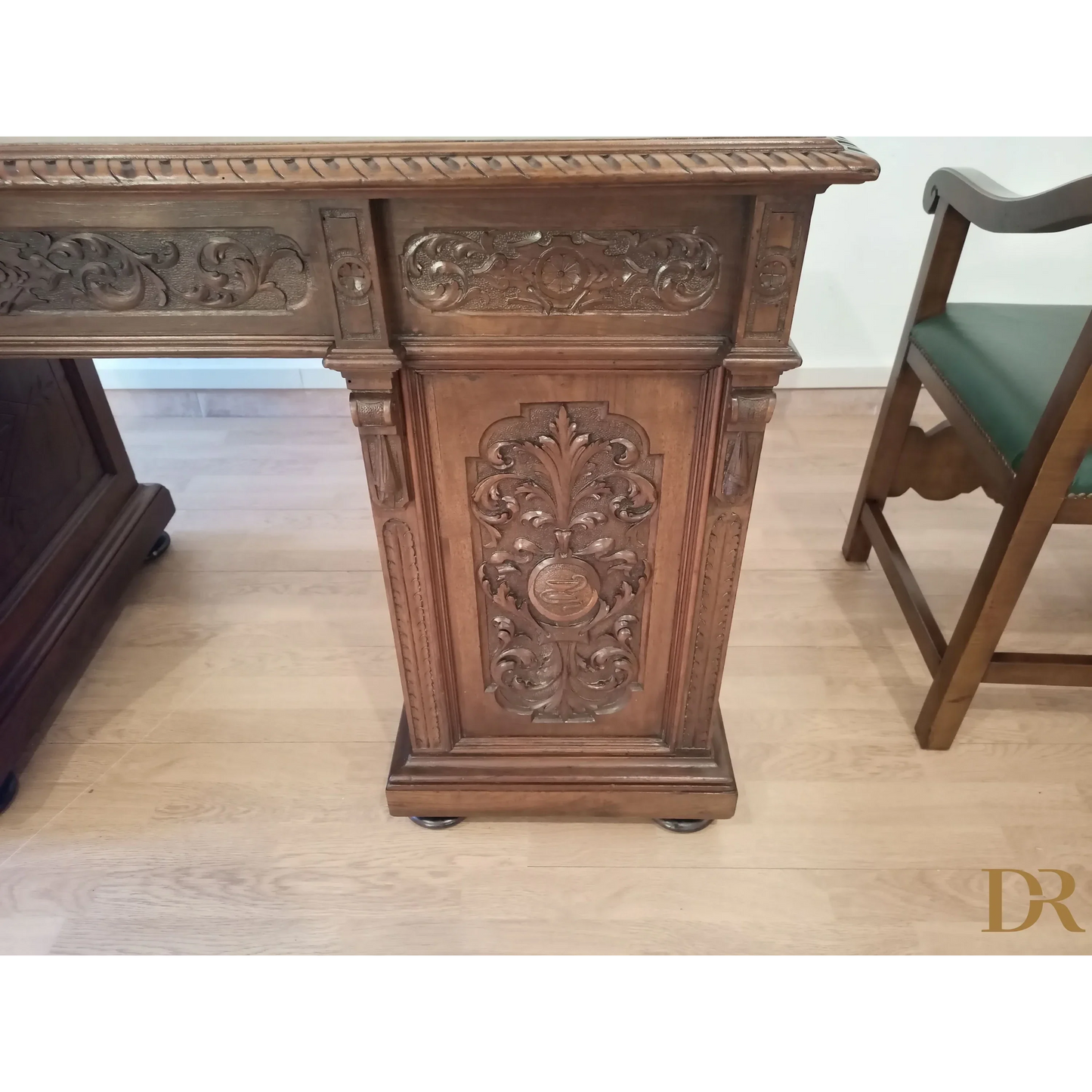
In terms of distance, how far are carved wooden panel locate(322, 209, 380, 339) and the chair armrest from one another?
0.81 m

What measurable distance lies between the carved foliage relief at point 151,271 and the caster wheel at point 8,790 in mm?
810

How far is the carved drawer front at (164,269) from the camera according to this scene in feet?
2.51

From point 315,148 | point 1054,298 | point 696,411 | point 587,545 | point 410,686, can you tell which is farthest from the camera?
point 1054,298

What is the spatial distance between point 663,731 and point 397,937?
463mm

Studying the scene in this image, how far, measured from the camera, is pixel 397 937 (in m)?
1.14

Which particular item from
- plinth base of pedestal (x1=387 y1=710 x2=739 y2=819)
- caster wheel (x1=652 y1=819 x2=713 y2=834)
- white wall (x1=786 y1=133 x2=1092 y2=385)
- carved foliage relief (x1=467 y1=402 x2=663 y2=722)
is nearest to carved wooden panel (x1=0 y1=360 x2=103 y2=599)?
plinth base of pedestal (x1=387 y1=710 x2=739 y2=819)

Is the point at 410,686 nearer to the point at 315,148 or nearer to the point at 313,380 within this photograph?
the point at 315,148

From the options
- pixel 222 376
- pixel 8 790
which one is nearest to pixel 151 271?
pixel 8 790

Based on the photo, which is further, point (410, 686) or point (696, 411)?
point (410, 686)

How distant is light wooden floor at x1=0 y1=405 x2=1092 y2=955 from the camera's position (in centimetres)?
116

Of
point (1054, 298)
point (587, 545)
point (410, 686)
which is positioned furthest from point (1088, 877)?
point (1054, 298)

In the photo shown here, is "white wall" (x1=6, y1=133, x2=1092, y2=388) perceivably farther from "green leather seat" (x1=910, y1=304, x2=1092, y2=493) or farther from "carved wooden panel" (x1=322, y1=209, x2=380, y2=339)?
"carved wooden panel" (x1=322, y1=209, x2=380, y2=339)

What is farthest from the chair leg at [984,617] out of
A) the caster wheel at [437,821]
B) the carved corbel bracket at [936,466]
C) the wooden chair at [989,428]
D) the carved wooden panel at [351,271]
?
the carved wooden panel at [351,271]

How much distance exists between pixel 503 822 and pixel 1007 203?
1140mm
